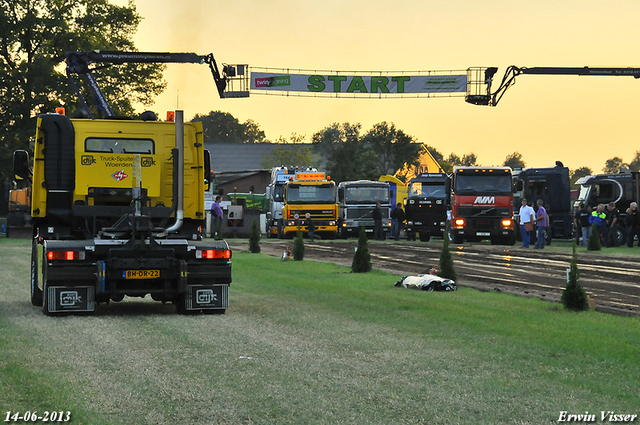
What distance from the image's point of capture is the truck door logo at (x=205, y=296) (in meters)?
13.6

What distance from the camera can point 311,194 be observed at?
156ft

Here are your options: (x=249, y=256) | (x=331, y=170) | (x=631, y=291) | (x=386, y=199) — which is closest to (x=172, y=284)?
(x=631, y=291)

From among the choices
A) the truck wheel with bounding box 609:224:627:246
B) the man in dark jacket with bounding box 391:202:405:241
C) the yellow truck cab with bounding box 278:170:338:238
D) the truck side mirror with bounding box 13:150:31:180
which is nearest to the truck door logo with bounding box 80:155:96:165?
the truck side mirror with bounding box 13:150:31:180

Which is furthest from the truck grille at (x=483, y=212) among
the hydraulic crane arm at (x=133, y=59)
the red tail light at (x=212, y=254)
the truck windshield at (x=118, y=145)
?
the red tail light at (x=212, y=254)

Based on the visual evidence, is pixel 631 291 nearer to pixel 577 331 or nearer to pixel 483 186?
pixel 577 331

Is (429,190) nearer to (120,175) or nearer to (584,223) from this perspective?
(584,223)

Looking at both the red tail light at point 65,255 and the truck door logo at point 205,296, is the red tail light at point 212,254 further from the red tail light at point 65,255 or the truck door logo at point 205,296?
the red tail light at point 65,255

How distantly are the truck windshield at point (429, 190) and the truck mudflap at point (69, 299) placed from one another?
33.9 metres

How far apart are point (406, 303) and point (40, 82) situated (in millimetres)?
46304

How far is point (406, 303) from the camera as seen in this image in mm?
14797

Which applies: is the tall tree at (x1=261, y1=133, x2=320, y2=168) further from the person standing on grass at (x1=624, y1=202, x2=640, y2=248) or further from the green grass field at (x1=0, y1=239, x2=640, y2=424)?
the green grass field at (x1=0, y1=239, x2=640, y2=424)

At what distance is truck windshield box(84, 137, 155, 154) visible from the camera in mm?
14266

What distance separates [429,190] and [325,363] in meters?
37.6

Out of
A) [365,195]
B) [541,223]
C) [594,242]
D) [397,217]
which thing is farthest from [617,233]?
[365,195]
